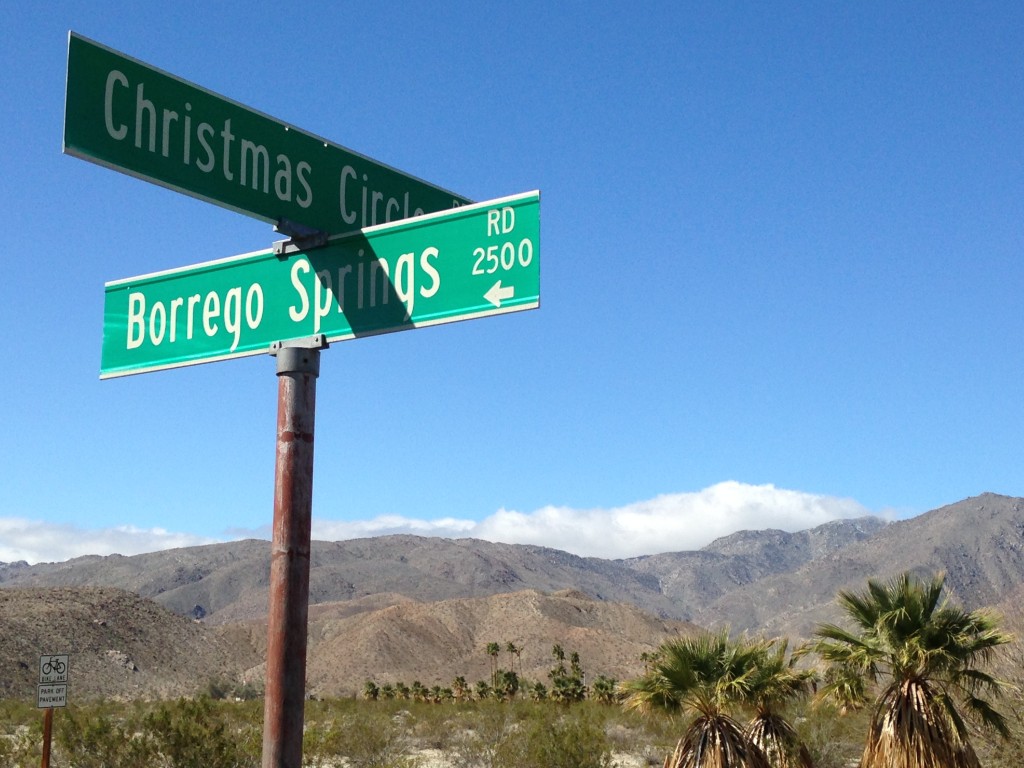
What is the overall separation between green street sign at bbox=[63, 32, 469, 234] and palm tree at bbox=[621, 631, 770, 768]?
1256 centimetres

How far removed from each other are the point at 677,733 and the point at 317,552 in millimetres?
172500

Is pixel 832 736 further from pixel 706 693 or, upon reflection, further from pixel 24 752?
pixel 24 752

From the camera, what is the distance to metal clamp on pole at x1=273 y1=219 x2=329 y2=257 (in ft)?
13.6

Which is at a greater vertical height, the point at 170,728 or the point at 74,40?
the point at 74,40

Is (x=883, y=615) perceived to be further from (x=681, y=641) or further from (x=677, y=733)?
(x=677, y=733)

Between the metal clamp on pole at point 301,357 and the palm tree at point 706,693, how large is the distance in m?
12.8

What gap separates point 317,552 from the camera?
199625mm

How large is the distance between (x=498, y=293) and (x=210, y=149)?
117 centimetres

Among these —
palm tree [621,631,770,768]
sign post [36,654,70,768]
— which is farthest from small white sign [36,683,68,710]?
palm tree [621,631,770,768]

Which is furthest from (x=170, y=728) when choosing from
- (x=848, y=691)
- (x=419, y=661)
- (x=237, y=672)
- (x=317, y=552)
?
(x=317, y=552)

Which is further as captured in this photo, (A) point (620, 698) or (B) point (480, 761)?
(A) point (620, 698)

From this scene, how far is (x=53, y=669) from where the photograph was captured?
1502 centimetres

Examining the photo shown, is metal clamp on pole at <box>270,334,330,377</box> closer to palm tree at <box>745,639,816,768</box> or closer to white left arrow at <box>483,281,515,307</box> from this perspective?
white left arrow at <box>483,281,515,307</box>

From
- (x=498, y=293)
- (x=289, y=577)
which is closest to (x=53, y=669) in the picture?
(x=289, y=577)
